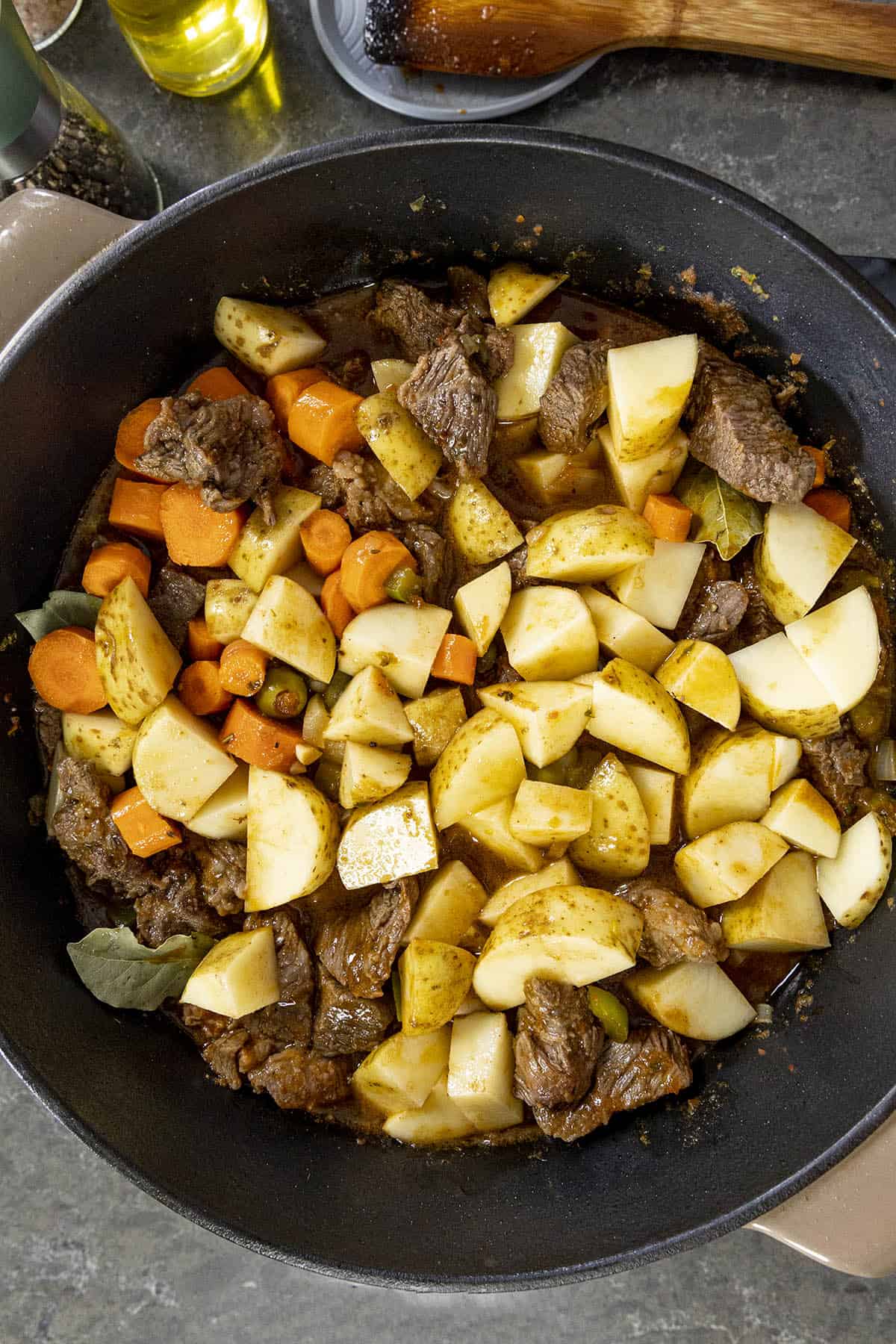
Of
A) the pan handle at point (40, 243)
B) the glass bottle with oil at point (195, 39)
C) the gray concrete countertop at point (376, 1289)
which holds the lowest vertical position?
the gray concrete countertop at point (376, 1289)

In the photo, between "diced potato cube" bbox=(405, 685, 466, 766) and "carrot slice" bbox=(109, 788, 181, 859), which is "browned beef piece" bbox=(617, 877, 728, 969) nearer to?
"diced potato cube" bbox=(405, 685, 466, 766)

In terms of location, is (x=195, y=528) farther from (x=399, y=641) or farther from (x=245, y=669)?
(x=399, y=641)

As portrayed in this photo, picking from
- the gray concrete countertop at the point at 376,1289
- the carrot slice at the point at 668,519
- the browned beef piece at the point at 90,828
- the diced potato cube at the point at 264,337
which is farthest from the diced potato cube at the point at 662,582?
the browned beef piece at the point at 90,828

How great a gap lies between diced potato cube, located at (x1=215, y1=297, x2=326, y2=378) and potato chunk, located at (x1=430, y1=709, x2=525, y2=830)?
101 centimetres

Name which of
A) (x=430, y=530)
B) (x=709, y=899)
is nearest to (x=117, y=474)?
(x=430, y=530)

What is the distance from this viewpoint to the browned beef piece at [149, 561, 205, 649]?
8.25ft

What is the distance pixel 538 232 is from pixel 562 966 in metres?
1.75

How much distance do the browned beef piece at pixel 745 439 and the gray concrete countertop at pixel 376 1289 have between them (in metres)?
0.85

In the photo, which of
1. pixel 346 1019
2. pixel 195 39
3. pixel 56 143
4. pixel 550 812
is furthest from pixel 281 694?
pixel 195 39

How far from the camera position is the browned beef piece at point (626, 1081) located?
2389 millimetres

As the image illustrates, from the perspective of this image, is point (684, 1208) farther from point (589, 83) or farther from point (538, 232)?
point (589, 83)

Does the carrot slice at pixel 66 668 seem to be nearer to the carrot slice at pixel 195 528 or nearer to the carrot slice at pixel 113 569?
the carrot slice at pixel 113 569

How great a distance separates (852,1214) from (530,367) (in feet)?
6.67

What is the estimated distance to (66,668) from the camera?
8.05ft
